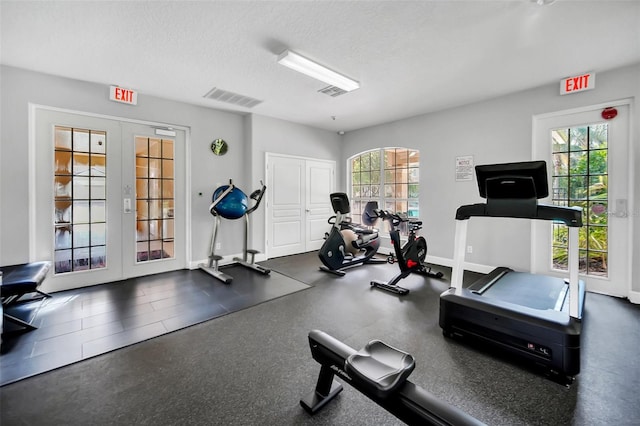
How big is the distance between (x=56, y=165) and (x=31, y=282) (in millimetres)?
1696

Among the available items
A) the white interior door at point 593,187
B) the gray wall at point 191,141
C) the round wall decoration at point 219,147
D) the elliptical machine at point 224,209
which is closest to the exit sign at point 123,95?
the gray wall at point 191,141

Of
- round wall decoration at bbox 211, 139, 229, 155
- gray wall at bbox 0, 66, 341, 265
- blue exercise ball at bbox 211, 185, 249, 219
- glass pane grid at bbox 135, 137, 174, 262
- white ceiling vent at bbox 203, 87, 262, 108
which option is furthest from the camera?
round wall decoration at bbox 211, 139, 229, 155

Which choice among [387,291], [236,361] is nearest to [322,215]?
[387,291]

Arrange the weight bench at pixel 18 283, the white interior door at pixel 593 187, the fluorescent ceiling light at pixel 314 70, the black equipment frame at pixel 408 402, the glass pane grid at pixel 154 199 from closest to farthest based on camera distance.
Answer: the black equipment frame at pixel 408 402 → the weight bench at pixel 18 283 → the fluorescent ceiling light at pixel 314 70 → the white interior door at pixel 593 187 → the glass pane grid at pixel 154 199

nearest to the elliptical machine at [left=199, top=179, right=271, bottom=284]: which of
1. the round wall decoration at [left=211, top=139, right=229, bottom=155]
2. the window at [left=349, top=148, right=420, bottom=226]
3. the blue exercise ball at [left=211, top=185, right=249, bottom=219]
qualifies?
the blue exercise ball at [left=211, top=185, right=249, bottom=219]

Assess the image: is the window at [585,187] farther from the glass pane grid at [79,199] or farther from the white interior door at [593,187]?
the glass pane grid at [79,199]

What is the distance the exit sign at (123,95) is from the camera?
3729 mm

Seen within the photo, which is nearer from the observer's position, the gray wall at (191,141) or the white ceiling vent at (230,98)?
the gray wall at (191,141)

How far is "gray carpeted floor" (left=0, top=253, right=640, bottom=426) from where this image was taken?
63.3 inches

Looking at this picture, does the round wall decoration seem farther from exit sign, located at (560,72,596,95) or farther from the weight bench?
exit sign, located at (560,72,596,95)

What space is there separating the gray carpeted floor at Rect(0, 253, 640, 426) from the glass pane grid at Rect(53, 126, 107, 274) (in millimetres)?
2220

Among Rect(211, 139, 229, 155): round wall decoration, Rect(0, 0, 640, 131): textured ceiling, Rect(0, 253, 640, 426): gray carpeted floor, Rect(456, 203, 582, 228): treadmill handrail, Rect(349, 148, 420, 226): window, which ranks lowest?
Rect(0, 253, 640, 426): gray carpeted floor

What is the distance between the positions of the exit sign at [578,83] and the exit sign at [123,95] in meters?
5.81

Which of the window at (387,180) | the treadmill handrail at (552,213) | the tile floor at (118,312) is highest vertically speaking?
the window at (387,180)
